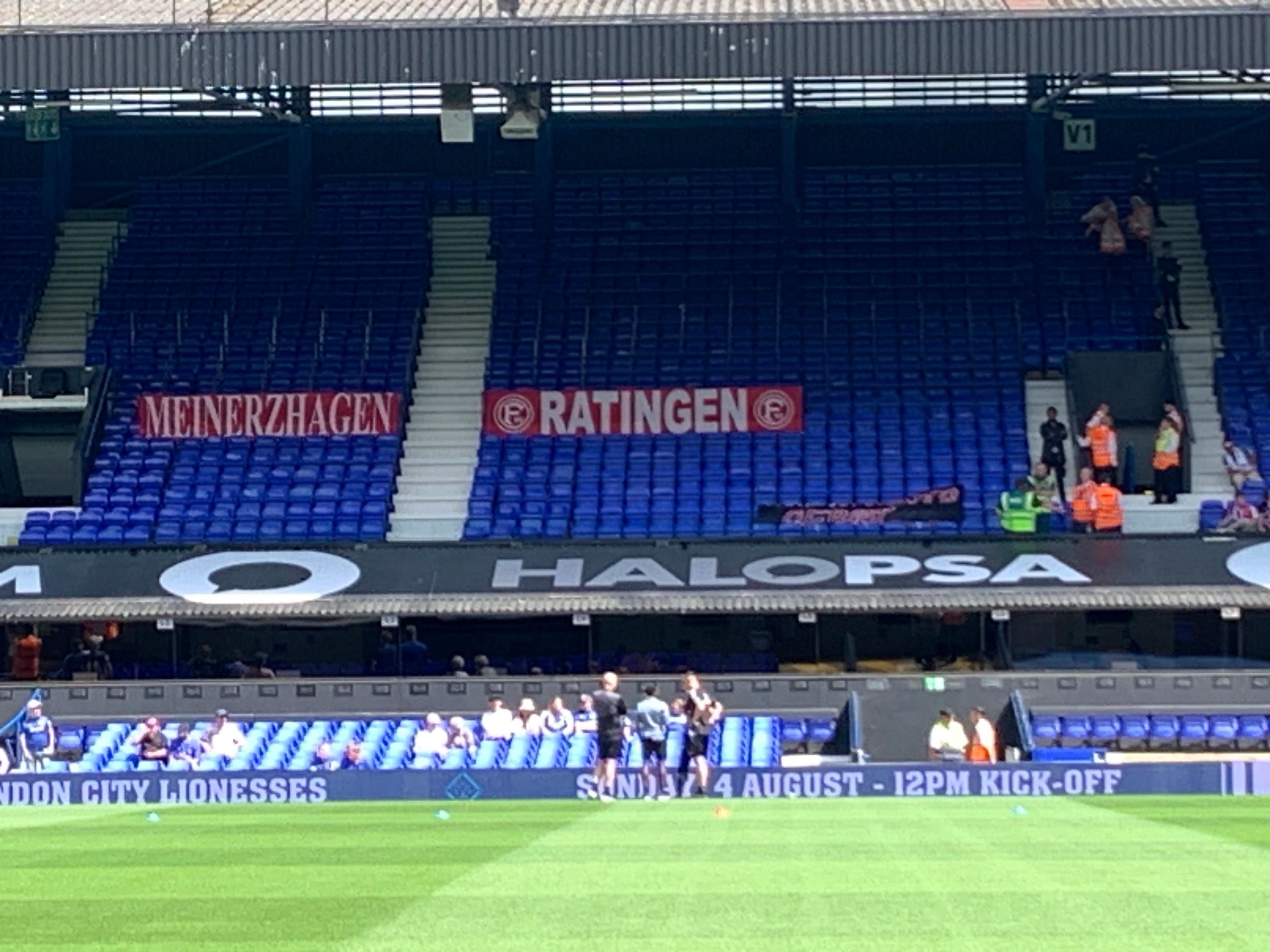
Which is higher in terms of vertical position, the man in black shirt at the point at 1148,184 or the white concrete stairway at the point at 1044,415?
the man in black shirt at the point at 1148,184

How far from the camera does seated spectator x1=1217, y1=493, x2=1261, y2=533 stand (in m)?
32.7

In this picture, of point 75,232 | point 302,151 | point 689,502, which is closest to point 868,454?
point 689,502

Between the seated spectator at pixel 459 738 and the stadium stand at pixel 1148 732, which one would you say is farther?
the stadium stand at pixel 1148 732

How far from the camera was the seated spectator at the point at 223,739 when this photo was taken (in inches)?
1171

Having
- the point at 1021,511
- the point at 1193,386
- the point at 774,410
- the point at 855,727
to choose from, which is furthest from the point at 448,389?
the point at 1193,386

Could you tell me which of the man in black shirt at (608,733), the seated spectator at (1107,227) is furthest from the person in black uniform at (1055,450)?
the man in black shirt at (608,733)

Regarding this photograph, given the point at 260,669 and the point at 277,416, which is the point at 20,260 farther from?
the point at 260,669

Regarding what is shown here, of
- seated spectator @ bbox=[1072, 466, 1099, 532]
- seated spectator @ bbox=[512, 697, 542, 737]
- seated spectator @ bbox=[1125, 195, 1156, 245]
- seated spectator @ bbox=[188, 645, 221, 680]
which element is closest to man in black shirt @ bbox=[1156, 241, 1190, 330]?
seated spectator @ bbox=[1125, 195, 1156, 245]

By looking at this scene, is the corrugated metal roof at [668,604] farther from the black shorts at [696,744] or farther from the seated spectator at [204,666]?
the black shorts at [696,744]

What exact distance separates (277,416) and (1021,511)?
11.5 meters

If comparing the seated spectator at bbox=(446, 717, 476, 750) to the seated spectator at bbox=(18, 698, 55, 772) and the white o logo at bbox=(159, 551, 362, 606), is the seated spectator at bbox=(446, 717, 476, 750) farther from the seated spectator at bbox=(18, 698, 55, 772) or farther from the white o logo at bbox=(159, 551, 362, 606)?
the seated spectator at bbox=(18, 698, 55, 772)

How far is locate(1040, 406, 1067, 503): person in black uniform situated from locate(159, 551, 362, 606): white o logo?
32.5ft

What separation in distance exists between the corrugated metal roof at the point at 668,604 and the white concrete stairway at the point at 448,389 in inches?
76.5

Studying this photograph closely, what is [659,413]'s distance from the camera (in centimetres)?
3638
